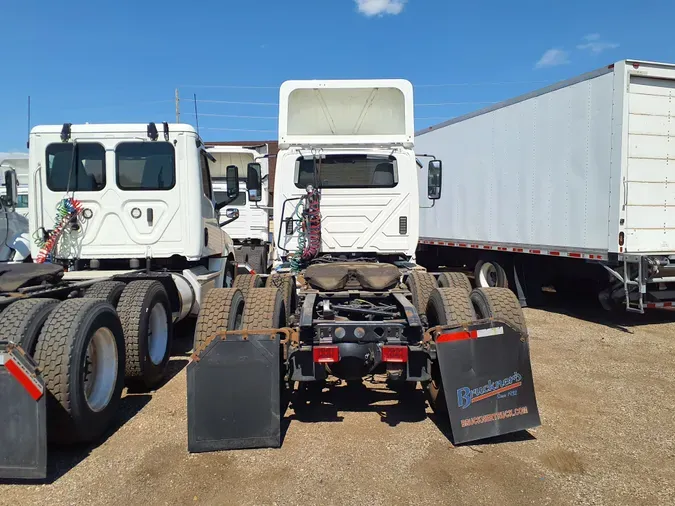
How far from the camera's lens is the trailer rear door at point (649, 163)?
7.18 meters

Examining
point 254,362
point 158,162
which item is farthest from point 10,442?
point 158,162

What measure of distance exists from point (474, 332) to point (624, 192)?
4928 millimetres

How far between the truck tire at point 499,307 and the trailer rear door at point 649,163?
4195 mm

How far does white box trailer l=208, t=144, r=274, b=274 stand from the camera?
11188 millimetres

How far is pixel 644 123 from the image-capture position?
7199mm

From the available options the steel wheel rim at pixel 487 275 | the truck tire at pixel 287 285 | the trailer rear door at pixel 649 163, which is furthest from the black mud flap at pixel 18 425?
the steel wheel rim at pixel 487 275

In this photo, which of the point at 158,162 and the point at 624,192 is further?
the point at 624,192

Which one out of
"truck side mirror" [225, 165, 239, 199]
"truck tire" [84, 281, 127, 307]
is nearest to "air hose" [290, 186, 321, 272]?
"truck side mirror" [225, 165, 239, 199]

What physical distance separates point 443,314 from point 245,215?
335 inches

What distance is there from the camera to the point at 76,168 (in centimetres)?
609

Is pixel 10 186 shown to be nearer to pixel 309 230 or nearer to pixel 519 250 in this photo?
pixel 309 230

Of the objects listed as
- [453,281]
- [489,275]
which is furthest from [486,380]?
[489,275]

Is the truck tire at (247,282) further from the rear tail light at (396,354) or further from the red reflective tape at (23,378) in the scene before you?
the red reflective tape at (23,378)

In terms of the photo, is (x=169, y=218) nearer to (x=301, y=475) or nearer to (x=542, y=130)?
(x=301, y=475)
